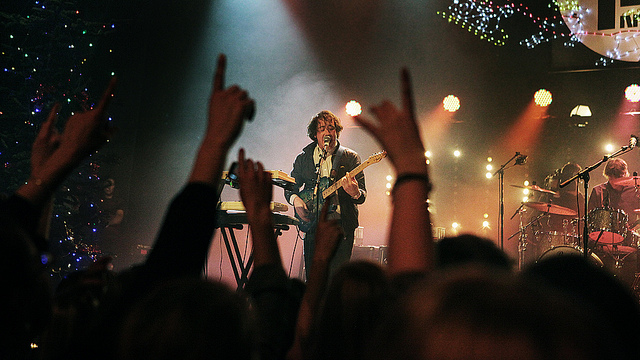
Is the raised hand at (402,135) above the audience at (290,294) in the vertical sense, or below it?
above

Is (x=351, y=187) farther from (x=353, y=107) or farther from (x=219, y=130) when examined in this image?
(x=219, y=130)

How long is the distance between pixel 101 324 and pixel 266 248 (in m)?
0.58

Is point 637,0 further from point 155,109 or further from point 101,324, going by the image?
point 101,324

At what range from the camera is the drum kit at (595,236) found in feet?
19.9

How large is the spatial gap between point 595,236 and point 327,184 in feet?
10.9

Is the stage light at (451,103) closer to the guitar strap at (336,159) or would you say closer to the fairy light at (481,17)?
the fairy light at (481,17)

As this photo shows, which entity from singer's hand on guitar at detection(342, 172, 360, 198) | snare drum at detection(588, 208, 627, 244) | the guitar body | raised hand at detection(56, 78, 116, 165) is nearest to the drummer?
snare drum at detection(588, 208, 627, 244)

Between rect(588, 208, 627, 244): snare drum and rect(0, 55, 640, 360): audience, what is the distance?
5.47 m

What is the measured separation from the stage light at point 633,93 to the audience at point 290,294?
23.6ft

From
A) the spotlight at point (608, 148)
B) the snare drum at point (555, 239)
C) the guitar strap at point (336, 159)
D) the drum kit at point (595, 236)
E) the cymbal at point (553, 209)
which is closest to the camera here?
the guitar strap at point (336, 159)

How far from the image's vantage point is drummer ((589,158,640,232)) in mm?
6641

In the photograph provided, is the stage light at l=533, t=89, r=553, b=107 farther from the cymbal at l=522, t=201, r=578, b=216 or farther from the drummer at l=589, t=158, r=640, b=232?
the cymbal at l=522, t=201, r=578, b=216

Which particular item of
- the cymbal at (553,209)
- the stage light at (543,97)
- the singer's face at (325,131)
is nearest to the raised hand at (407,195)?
the singer's face at (325,131)

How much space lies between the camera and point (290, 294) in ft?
4.45
